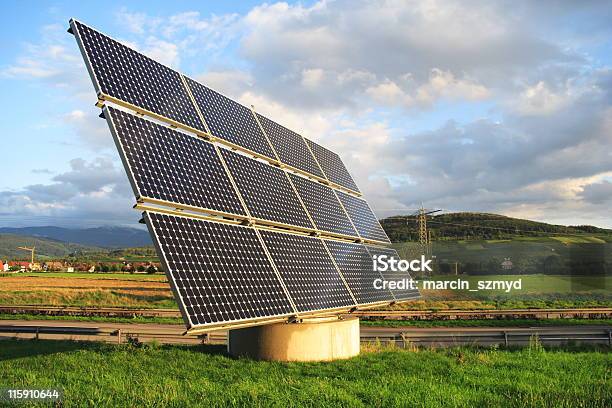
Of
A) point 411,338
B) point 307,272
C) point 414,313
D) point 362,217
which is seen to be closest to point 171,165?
point 307,272

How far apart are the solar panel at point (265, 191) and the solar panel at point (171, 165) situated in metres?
0.71

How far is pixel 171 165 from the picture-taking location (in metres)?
13.1

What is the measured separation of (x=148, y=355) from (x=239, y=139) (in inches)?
325

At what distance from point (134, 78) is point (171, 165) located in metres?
2.99

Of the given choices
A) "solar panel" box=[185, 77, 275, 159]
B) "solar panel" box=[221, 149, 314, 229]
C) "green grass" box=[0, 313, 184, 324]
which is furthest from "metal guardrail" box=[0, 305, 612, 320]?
"solar panel" box=[185, 77, 275, 159]

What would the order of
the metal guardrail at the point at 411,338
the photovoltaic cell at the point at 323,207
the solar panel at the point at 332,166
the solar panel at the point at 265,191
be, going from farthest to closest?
the metal guardrail at the point at 411,338 → the solar panel at the point at 332,166 → the photovoltaic cell at the point at 323,207 → the solar panel at the point at 265,191

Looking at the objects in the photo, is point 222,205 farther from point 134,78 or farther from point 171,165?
point 134,78

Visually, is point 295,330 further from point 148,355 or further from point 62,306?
point 62,306

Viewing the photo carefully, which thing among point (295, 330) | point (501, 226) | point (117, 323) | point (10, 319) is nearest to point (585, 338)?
point (295, 330)

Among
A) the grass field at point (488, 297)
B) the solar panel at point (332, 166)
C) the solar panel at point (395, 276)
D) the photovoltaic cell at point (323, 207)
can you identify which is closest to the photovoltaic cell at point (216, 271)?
the photovoltaic cell at point (323, 207)

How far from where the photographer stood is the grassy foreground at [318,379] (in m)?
10.8

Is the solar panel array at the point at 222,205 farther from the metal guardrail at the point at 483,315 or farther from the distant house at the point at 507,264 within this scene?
the distant house at the point at 507,264

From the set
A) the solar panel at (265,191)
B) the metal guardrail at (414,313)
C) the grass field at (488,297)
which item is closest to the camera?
the solar panel at (265,191)

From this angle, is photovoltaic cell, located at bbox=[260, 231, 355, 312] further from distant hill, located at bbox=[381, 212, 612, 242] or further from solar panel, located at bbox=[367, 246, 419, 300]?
distant hill, located at bbox=[381, 212, 612, 242]
